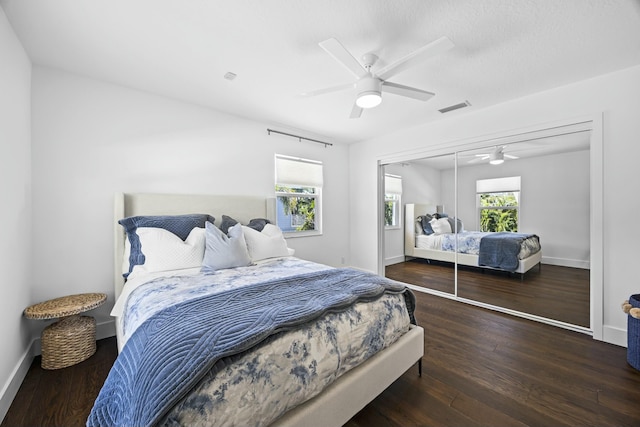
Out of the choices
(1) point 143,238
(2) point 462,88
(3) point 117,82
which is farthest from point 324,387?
(3) point 117,82

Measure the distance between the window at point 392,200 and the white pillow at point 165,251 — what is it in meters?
3.05

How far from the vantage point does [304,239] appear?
4.29 metres

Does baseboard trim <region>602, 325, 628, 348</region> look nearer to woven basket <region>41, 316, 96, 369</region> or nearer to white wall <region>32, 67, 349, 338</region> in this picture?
white wall <region>32, 67, 349, 338</region>

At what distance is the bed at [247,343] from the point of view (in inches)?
37.5

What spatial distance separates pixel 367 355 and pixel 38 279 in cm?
285

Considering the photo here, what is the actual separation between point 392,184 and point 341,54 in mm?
2875

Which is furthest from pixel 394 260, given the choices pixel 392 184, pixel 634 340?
pixel 634 340

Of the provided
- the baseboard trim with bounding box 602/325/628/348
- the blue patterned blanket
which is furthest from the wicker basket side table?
the baseboard trim with bounding box 602/325/628/348

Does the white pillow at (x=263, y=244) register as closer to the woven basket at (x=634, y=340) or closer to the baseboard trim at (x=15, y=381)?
the baseboard trim at (x=15, y=381)

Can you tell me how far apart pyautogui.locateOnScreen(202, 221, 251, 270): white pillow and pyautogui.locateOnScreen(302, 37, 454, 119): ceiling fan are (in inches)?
59.6

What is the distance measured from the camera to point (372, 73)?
6.66ft

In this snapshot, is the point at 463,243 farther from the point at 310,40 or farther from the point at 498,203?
the point at 310,40

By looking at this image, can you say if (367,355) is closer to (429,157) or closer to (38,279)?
(38,279)

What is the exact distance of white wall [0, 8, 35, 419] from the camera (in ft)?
5.41
